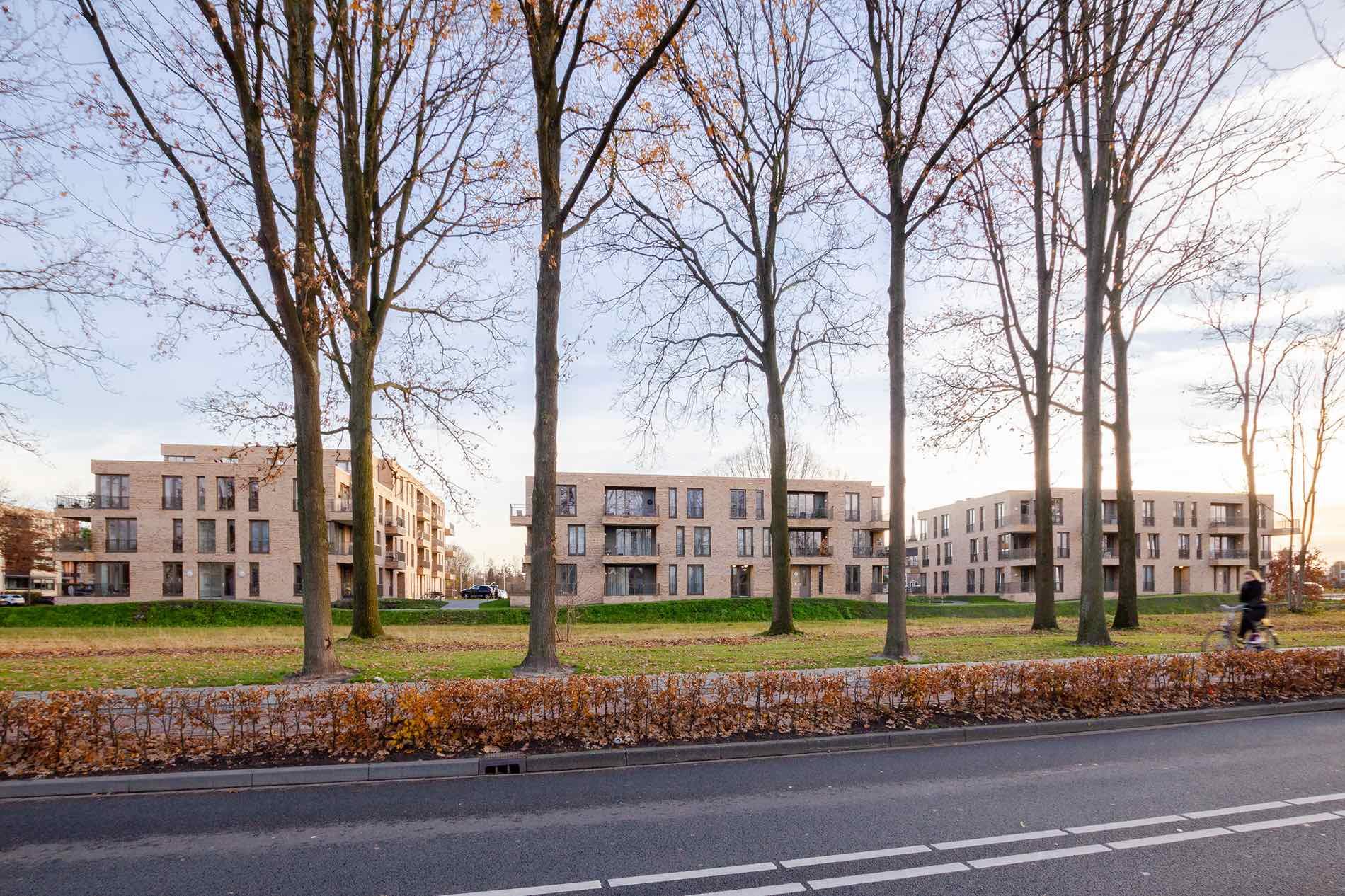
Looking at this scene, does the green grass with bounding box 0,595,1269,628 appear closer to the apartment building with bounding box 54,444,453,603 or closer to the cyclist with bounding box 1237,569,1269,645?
the apartment building with bounding box 54,444,453,603

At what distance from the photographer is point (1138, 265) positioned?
2172cm

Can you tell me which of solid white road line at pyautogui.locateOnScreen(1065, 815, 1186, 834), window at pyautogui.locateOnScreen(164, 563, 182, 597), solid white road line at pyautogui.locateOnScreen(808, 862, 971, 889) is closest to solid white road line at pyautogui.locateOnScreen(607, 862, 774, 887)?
solid white road line at pyautogui.locateOnScreen(808, 862, 971, 889)

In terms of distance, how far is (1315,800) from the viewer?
6152mm

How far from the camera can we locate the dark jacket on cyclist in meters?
13.7

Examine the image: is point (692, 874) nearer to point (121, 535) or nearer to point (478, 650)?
point (478, 650)

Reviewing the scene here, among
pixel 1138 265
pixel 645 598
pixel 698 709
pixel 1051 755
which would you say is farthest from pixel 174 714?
pixel 645 598

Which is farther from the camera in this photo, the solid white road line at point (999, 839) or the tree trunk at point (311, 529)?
the tree trunk at point (311, 529)

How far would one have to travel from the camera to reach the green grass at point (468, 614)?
3069 cm

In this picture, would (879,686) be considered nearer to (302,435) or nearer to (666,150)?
(302,435)

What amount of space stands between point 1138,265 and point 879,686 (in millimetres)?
18424

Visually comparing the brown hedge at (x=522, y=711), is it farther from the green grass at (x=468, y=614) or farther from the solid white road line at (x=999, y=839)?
the green grass at (x=468, y=614)

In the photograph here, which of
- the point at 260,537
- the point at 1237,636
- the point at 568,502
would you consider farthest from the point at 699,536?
the point at 1237,636

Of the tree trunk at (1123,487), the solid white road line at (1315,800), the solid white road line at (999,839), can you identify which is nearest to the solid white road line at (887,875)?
the solid white road line at (999,839)

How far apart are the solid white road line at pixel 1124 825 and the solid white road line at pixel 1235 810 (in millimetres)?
145
